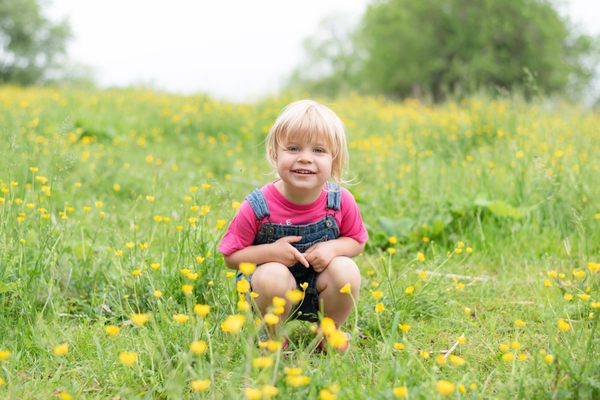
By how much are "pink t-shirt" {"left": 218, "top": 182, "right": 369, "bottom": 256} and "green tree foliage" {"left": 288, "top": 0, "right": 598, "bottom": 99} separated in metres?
19.7

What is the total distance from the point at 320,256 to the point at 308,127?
487mm

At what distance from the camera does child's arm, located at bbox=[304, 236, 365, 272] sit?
6.98 ft

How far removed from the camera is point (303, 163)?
2.11m

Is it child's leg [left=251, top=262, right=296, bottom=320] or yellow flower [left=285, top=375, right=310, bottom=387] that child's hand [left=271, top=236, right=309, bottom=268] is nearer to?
child's leg [left=251, top=262, right=296, bottom=320]

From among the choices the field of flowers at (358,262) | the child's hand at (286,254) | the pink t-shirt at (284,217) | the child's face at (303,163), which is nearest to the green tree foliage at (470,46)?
the field of flowers at (358,262)

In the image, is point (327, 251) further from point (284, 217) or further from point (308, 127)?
point (308, 127)

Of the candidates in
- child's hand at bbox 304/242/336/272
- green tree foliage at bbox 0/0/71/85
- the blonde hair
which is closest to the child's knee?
child's hand at bbox 304/242/336/272

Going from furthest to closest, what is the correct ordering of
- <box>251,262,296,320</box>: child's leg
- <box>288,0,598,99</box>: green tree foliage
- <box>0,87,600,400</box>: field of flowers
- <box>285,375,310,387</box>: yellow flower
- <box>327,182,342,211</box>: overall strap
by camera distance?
<box>288,0,598,99</box>: green tree foliage
<box>327,182,342,211</box>: overall strap
<box>251,262,296,320</box>: child's leg
<box>0,87,600,400</box>: field of flowers
<box>285,375,310,387</box>: yellow flower

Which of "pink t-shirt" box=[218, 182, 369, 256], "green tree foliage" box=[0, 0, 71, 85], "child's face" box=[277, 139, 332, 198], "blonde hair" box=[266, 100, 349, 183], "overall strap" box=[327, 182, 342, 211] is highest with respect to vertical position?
"green tree foliage" box=[0, 0, 71, 85]

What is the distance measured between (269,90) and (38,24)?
21.1 m

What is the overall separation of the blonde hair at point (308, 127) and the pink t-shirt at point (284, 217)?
19 cm

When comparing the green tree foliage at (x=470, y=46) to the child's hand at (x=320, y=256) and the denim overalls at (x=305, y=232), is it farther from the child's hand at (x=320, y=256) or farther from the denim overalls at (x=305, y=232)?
the child's hand at (x=320, y=256)

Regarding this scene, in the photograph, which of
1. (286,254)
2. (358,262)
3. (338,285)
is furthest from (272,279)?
(358,262)

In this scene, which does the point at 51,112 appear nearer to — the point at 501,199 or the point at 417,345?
the point at 501,199
